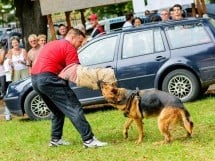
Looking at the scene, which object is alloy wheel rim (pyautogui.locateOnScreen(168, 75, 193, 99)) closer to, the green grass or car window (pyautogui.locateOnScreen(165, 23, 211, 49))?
the green grass

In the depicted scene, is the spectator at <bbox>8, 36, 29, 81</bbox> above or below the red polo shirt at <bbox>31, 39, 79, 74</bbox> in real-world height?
below

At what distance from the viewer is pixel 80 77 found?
781 cm

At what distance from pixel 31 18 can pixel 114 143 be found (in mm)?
8870

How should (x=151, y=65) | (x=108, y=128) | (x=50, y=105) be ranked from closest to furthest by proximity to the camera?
(x=50, y=105) < (x=108, y=128) < (x=151, y=65)

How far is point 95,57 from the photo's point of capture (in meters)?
11.8

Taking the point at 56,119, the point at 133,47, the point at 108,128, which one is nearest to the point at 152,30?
the point at 133,47

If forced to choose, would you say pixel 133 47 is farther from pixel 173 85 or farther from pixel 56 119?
pixel 56 119

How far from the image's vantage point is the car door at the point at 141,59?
38.1 feet

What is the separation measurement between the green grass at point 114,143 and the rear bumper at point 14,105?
0.66 meters

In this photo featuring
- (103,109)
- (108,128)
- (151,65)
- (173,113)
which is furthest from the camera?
(103,109)

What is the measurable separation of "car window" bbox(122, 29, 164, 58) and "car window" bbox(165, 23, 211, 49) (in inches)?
9.7

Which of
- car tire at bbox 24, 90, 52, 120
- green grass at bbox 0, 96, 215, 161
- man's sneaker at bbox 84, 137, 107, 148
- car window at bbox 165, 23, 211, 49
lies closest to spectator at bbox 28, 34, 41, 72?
car tire at bbox 24, 90, 52, 120

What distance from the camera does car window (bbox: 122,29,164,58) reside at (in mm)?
11727

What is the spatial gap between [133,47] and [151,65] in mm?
546
